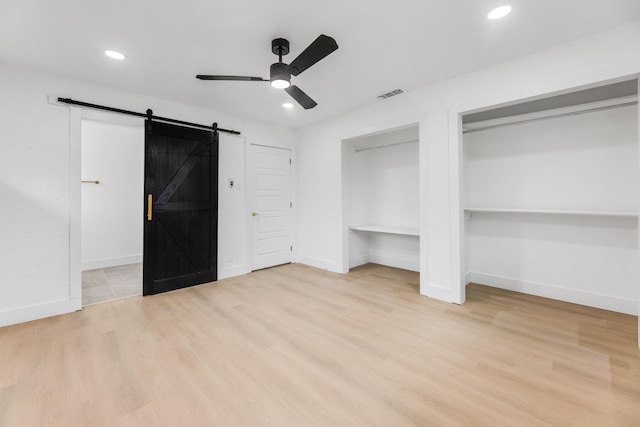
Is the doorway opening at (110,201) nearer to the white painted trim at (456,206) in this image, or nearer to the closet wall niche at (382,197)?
the closet wall niche at (382,197)

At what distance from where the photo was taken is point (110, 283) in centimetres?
432

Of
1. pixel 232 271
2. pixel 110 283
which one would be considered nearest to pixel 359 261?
pixel 232 271

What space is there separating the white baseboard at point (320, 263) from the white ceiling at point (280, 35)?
9.77ft

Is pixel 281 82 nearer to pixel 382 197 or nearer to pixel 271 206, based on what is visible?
pixel 271 206

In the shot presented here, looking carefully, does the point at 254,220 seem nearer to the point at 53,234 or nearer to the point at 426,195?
the point at 53,234

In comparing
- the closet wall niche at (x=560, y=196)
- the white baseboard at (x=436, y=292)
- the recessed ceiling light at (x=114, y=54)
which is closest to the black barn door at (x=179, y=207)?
the recessed ceiling light at (x=114, y=54)

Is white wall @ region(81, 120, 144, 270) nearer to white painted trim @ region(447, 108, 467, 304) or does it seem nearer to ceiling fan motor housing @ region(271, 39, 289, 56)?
ceiling fan motor housing @ region(271, 39, 289, 56)

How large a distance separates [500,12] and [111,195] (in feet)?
21.8

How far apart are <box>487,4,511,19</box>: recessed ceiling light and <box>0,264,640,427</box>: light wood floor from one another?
2.78 metres

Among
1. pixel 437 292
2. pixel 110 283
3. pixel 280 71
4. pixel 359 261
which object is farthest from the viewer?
pixel 359 261

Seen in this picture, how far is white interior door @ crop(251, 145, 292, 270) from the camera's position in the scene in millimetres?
4984

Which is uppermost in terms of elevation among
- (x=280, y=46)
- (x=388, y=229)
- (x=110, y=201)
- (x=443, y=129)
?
(x=280, y=46)

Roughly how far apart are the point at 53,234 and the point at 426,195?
14.9ft

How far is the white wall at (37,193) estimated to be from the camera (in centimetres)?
290
